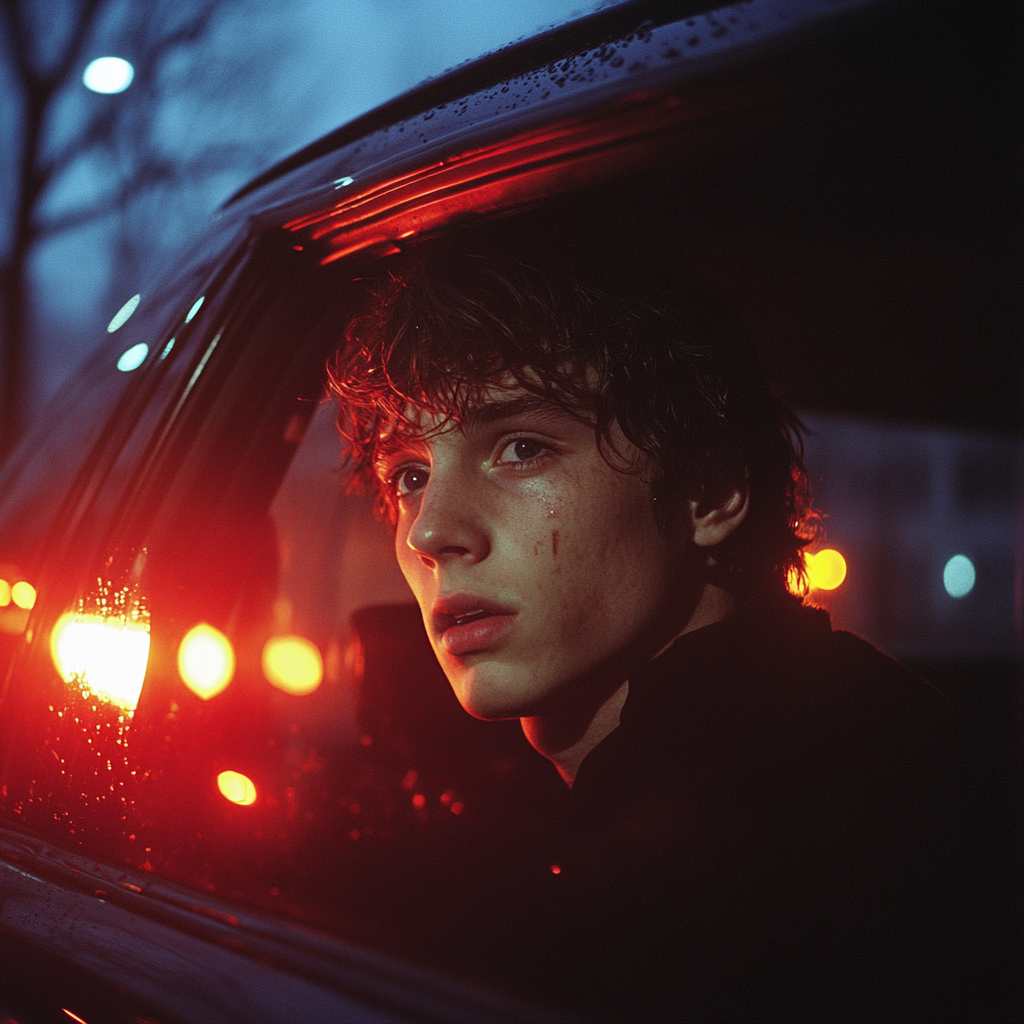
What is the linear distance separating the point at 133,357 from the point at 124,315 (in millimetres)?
379

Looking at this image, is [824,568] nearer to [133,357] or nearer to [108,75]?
[133,357]

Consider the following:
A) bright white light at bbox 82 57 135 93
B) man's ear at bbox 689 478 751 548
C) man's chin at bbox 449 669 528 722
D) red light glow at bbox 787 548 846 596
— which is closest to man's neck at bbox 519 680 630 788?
man's chin at bbox 449 669 528 722

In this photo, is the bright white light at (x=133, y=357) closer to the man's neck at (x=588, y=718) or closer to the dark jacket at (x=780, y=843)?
the man's neck at (x=588, y=718)

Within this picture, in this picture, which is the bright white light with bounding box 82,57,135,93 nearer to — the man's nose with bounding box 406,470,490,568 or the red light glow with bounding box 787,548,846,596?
the red light glow with bounding box 787,548,846,596

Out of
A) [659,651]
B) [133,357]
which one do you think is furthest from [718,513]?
[133,357]

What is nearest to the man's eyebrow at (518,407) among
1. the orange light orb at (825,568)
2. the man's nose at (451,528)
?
the man's nose at (451,528)

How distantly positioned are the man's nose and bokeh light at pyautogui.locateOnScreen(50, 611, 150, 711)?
544 mm

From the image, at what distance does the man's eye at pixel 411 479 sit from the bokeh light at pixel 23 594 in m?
0.72

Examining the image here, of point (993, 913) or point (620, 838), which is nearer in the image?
point (993, 913)

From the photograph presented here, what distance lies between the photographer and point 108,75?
1189 cm

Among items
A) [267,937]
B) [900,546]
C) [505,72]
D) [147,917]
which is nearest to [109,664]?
[147,917]

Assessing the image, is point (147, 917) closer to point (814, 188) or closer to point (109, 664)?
point (109, 664)

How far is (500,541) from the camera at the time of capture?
1.35 m

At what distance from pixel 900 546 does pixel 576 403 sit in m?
19.4
